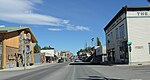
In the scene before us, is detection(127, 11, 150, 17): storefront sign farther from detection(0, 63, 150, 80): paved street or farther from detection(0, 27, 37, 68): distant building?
detection(0, 27, 37, 68): distant building

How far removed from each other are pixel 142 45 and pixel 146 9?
6931 millimetres

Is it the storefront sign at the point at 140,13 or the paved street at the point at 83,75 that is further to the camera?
the storefront sign at the point at 140,13

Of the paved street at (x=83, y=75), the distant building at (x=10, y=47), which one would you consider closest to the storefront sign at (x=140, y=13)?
the paved street at (x=83, y=75)

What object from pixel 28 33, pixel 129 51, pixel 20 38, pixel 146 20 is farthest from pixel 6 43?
pixel 146 20

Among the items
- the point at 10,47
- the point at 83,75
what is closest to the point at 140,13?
the point at 10,47

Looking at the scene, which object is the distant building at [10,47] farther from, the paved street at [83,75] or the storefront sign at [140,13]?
the storefront sign at [140,13]

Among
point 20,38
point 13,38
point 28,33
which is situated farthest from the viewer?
point 28,33

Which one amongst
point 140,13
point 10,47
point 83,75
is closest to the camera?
point 83,75

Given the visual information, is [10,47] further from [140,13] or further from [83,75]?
[83,75]

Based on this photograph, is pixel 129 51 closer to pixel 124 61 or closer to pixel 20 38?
pixel 124 61

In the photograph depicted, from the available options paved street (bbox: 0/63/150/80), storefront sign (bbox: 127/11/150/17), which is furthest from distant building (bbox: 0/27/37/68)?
storefront sign (bbox: 127/11/150/17)

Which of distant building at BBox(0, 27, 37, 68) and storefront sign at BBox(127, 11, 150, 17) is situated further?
storefront sign at BBox(127, 11, 150, 17)

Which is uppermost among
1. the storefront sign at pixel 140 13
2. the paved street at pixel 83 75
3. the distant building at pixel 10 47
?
the storefront sign at pixel 140 13

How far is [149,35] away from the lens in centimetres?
5422
